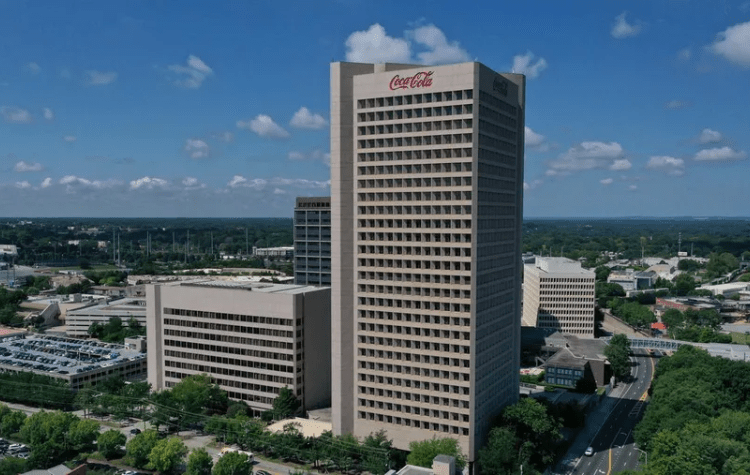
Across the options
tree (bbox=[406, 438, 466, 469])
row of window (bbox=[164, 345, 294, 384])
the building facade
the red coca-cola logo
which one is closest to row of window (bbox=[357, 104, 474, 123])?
the red coca-cola logo

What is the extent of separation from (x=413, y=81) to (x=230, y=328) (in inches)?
2581

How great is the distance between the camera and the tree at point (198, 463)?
322ft

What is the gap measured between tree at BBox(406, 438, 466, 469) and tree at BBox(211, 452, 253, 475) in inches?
1003

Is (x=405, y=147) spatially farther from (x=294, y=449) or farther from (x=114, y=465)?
(x=114, y=465)

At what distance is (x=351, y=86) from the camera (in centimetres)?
11125

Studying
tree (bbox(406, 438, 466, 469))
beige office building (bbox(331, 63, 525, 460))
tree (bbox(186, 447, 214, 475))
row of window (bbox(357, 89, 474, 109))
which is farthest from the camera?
beige office building (bbox(331, 63, 525, 460))

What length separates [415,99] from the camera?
104 metres

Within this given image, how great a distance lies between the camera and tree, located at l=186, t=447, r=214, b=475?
98.2 m

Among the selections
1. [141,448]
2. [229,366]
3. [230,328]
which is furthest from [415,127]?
[141,448]

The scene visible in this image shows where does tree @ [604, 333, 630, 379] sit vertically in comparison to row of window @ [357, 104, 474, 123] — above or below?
below

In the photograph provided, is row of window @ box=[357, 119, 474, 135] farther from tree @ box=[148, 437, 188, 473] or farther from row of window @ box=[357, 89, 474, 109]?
tree @ box=[148, 437, 188, 473]

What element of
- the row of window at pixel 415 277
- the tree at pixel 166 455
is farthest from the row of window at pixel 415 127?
the tree at pixel 166 455

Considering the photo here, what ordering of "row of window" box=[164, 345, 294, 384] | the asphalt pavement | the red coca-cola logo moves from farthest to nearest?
"row of window" box=[164, 345, 294, 384] < the asphalt pavement < the red coca-cola logo

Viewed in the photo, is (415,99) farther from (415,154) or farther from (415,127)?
(415,154)
